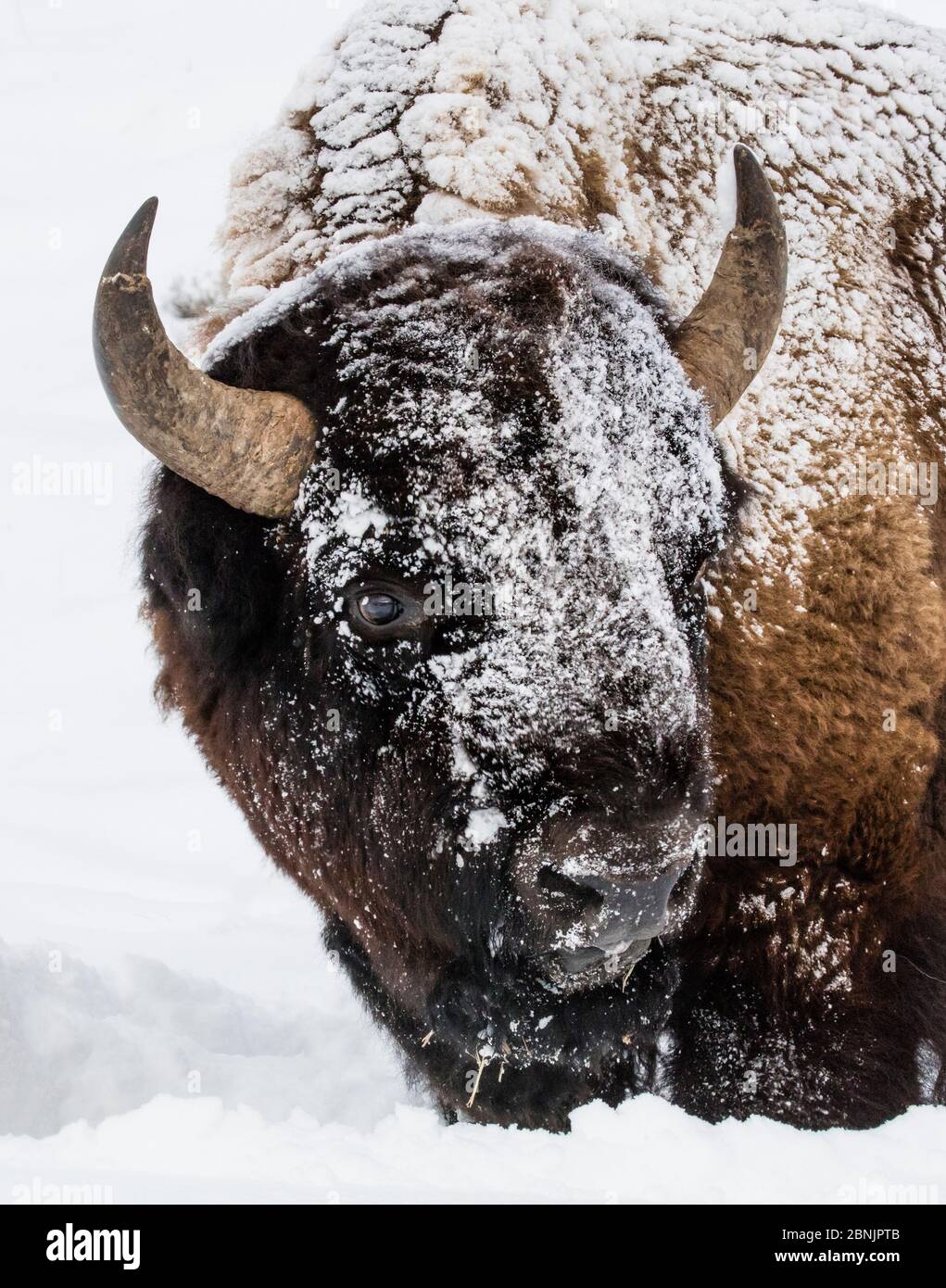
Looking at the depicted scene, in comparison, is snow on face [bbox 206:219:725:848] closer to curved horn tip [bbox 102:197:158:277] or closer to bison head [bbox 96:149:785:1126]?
bison head [bbox 96:149:785:1126]

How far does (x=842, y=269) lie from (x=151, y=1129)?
3.19 metres

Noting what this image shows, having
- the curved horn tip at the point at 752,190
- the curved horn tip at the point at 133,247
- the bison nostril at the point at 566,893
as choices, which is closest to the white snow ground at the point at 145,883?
the bison nostril at the point at 566,893

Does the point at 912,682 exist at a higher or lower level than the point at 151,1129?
higher

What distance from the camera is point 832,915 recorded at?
3549 millimetres

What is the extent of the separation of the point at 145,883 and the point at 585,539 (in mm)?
4097

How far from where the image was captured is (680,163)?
3619 millimetres

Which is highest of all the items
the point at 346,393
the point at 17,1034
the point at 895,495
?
the point at 346,393

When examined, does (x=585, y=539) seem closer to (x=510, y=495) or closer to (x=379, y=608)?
(x=510, y=495)

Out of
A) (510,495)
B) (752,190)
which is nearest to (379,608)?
(510,495)

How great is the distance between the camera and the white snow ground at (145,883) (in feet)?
9.24

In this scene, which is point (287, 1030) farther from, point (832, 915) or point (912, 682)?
point (912, 682)

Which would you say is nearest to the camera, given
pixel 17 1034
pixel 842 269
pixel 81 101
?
pixel 842 269

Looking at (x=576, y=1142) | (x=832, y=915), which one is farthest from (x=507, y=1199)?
(x=832, y=915)

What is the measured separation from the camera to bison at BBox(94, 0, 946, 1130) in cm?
256
